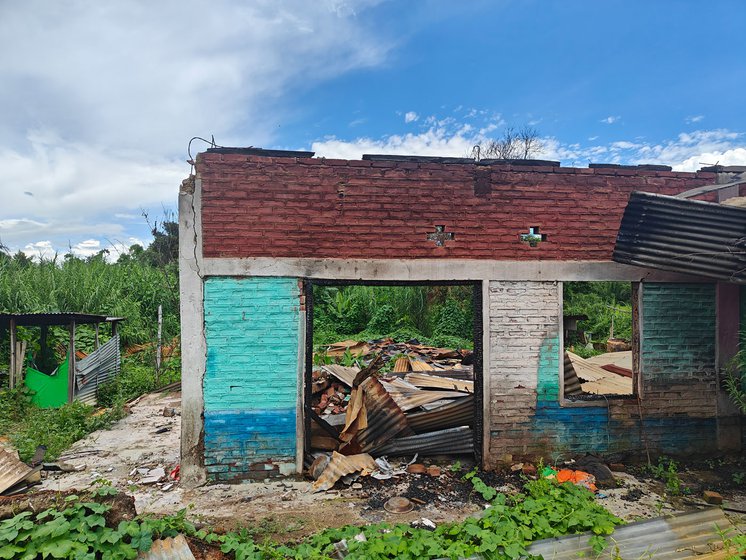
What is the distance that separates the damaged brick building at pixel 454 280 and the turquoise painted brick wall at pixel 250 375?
0.02m

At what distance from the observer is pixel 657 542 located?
387 centimetres

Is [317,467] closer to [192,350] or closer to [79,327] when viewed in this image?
[192,350]

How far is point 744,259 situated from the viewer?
4.27 metres

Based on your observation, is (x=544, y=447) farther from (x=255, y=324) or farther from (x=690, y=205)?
(x=255, y=324)

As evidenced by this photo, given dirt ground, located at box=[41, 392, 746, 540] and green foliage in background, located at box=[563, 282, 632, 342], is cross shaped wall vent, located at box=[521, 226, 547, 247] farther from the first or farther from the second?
green foliage in background, located at box=[563, 282, 632, 342]

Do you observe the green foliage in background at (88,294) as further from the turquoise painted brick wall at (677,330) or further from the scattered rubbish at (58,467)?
the turquoise painted brick wall at (677,330)

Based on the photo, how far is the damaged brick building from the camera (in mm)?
5629

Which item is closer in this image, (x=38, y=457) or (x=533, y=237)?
(x=533, y=237)

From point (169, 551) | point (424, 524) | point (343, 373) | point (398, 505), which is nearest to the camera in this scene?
point (169, 551)

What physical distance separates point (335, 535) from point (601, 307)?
17.8m

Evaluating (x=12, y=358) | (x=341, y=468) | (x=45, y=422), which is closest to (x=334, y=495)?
(x=341, y=468)

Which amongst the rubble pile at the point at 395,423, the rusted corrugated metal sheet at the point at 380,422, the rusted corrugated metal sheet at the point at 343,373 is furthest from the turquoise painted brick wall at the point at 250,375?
the rusted corrugated metal sheet at the point at 343,373

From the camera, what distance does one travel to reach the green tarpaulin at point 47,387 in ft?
31.7

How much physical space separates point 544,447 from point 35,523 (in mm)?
5564
